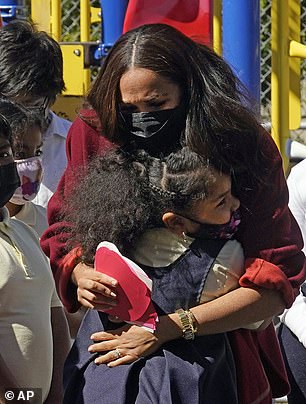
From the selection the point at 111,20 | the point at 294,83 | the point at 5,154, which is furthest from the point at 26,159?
the point at 294,83

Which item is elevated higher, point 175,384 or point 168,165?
point 168,165

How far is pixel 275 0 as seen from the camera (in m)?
4.70

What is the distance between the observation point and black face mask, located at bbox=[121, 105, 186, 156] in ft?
7.23

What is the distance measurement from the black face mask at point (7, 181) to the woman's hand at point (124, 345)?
0.70 metres

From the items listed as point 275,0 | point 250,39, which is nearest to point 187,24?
point 250,39

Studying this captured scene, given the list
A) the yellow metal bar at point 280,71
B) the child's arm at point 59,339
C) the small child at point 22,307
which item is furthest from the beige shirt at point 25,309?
the yellow metal bar at point 280,71

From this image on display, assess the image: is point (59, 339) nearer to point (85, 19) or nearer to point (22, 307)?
point (22, 307)

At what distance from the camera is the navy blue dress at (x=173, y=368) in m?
2.12

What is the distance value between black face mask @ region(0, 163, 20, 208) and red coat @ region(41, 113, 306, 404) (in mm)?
410

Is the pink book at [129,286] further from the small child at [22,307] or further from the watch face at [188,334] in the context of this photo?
the small child at [22,307]

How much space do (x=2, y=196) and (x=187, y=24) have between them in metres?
1.67

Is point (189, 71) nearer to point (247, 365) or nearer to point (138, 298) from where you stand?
point (138, 298)

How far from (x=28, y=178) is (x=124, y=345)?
118 cm

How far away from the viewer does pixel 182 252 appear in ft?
7.23
